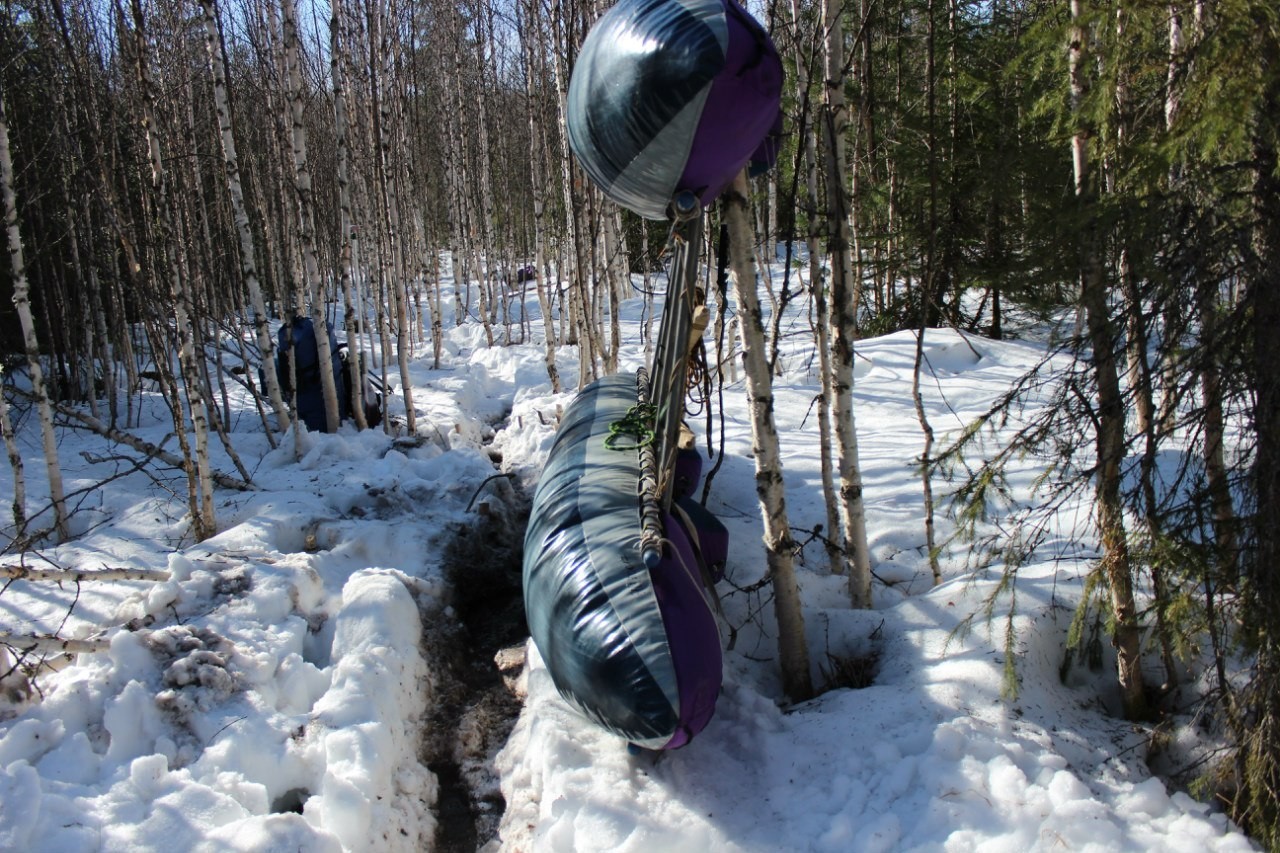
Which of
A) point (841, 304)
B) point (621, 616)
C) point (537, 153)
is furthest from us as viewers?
point (537, 153)

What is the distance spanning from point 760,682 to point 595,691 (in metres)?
1.41

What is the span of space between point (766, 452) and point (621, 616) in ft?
3.90

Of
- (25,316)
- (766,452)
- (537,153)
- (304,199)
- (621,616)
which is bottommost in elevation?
(621,616)

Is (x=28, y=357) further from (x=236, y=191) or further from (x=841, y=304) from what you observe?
(x=841, y=304)

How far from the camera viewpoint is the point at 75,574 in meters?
4.12

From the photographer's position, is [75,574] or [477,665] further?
[477,665]

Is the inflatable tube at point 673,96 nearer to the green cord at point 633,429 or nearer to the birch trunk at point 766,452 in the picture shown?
the birch trunk at point 766,452

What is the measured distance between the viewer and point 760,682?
4277mm

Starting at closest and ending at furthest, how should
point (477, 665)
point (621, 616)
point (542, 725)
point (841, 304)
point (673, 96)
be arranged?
point (673, 96), point (621, 616), point (542, 725), point (841, 304), point (477, 665)

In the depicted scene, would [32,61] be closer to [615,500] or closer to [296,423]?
[296,423]

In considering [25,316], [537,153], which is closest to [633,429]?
[25,316]

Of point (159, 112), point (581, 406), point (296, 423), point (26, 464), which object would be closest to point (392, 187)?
point (159, 112)

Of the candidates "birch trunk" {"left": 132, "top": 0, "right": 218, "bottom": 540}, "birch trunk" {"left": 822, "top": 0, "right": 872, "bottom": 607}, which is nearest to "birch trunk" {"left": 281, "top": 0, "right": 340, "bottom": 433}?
"birch trunk" {"left": 132, "top": 0, "right": 218, "bottom": 540}

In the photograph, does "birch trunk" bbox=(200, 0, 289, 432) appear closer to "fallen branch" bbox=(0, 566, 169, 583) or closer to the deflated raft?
"fallen branch" bbox=(0, 566, 169, 583)
